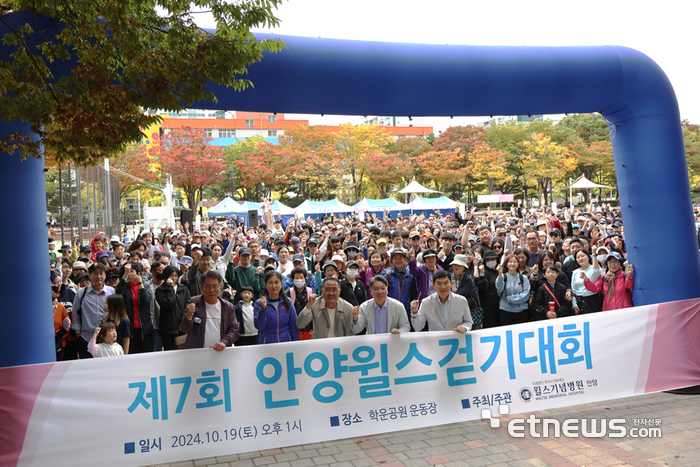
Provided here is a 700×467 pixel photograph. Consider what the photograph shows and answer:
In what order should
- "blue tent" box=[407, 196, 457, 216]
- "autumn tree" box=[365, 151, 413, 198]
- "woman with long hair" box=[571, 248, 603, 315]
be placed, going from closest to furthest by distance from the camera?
"woman with long hair" box=[571, 248, 603, 315] → "blue tent" box=[407, 196, 457, 216] → "autumn tree" box=[365, 151, 413, 198]

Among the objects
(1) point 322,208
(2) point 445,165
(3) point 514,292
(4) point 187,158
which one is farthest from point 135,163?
(3) point 514,292

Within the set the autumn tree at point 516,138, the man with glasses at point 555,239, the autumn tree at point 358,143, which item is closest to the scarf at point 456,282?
the man with glasses at point 555,239

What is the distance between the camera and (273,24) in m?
5.13

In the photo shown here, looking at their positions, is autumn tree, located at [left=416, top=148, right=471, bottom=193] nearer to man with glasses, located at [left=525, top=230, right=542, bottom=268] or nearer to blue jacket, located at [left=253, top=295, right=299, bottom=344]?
man with glasses, located at [left=525, top=230, right=542, bottom=268]

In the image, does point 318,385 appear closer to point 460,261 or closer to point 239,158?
point 460,261

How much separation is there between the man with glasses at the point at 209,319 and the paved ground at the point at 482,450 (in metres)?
1.20

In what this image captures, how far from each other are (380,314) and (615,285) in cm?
348

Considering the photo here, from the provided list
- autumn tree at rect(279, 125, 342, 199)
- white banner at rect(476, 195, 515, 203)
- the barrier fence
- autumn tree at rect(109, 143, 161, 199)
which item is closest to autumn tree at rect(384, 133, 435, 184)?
autumn tree at rect(279, 125, 342, 199)

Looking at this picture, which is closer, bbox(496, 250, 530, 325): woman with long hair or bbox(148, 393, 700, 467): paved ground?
bbox(148, 393, 700, 467): paved ground

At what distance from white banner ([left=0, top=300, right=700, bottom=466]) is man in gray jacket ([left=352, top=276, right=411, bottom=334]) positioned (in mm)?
311

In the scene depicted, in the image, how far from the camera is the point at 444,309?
5.88 meters

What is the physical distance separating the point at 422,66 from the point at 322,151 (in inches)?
1657

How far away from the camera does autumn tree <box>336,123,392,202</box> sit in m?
47.9

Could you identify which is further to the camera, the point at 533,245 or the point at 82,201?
the point at 82,201
